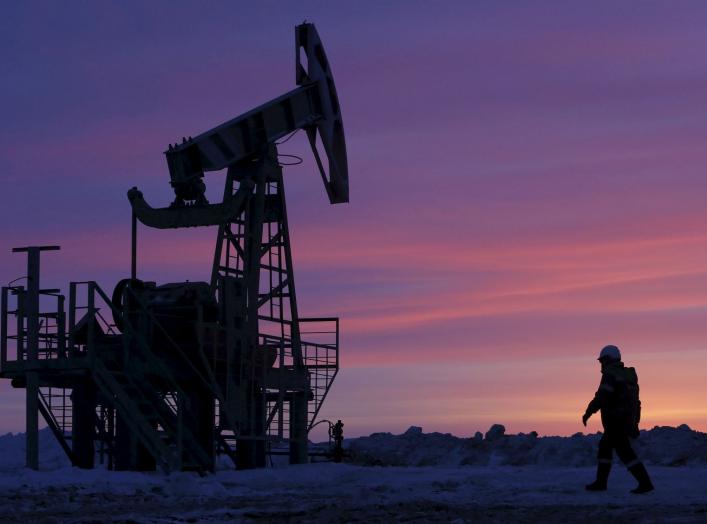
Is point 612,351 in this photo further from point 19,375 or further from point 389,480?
point 19,375

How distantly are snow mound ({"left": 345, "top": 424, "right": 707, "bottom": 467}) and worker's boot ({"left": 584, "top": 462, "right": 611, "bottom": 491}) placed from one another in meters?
15.9

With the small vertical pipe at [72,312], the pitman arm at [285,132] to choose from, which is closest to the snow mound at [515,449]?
the pitman arm at [285,132]

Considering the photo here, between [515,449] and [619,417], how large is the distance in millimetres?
23028

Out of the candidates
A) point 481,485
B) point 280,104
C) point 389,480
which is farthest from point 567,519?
point 280,104

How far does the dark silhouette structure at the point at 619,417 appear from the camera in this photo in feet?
54.5

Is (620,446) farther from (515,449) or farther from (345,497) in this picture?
(515,449)

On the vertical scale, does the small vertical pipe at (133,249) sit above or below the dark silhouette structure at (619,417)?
above

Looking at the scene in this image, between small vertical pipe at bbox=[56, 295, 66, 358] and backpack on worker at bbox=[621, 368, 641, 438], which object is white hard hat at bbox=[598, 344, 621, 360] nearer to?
backpack on worker at bbox=[621, 368, 641, 438]

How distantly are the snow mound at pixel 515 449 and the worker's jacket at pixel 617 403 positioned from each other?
1615 centimetres

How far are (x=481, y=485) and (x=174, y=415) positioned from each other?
9.66 metres

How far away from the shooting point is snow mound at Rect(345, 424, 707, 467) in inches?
1387

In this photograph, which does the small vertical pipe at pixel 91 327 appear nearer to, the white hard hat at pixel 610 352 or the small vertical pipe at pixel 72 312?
the small vertical pipe at pixel 72 312

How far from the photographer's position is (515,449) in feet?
129

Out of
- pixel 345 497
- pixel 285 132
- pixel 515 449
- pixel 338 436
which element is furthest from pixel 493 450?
pixel 345 497
